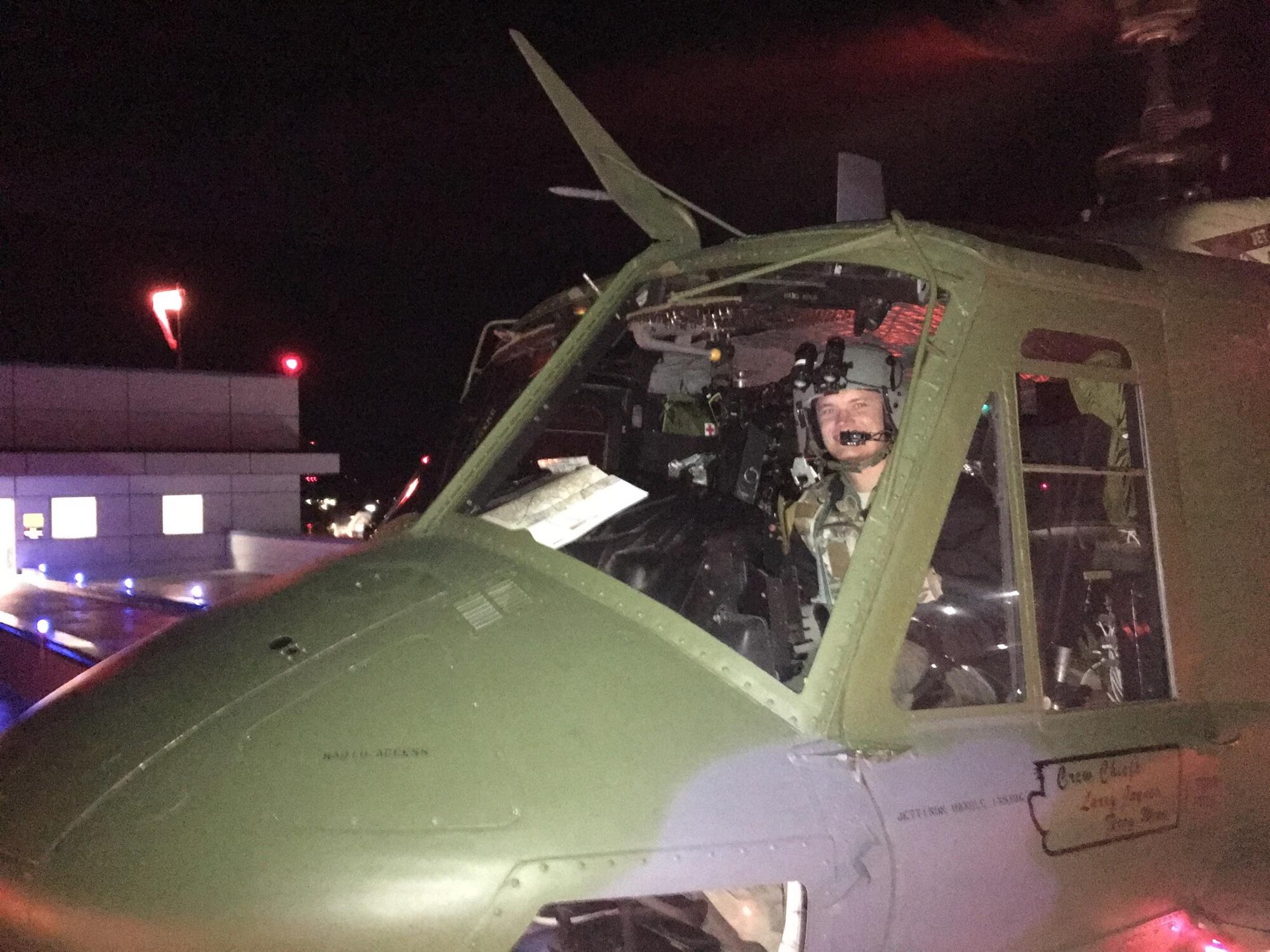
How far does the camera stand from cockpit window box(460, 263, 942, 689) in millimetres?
3000

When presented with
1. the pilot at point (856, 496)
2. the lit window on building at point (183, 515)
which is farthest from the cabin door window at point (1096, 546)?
the lit window on building at point (183, 515)

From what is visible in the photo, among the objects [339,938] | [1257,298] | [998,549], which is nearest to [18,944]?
[339,938]

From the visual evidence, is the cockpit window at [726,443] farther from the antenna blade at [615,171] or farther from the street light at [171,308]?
the street light at [171,308]

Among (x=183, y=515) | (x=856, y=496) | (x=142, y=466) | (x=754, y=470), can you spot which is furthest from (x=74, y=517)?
(x=856, y=496)

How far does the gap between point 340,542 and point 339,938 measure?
14469 millimetres

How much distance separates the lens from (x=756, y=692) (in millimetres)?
2252

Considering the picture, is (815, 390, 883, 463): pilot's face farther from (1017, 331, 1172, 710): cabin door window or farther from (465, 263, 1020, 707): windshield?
(1017, 331, 1172, 710): cabin door window

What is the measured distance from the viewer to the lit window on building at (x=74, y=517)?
788 inches

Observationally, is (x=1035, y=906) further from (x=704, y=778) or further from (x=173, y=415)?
(x=173, y=415)

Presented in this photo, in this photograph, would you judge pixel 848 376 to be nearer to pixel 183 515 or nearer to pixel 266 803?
pixel 266 803

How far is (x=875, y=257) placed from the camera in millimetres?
2625

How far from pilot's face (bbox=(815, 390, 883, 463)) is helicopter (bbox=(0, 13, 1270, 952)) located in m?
0.05

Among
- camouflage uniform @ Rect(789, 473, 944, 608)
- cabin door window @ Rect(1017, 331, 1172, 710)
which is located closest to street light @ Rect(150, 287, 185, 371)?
camouflage uniform @ Rect(789, 473, 944, 608)

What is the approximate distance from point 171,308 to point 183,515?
596 cm
